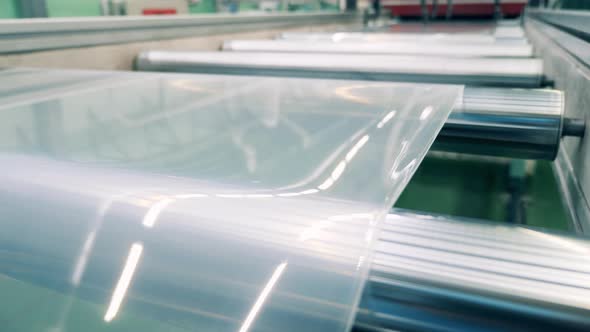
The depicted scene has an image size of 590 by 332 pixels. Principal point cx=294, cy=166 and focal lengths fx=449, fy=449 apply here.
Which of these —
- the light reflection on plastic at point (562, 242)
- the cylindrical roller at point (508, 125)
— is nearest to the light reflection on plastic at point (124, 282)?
the light reflection on plastic at point (562, 242)

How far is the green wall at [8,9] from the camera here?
9.11ft

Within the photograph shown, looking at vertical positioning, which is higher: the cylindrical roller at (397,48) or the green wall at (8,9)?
the green wall at (8,9)

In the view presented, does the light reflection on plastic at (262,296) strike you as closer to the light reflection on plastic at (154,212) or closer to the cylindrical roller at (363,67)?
the light reflection on plastic at (154,212)

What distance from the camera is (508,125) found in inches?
22.4

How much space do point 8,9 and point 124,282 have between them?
126 inches

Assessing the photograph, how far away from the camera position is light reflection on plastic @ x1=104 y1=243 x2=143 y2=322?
268mm

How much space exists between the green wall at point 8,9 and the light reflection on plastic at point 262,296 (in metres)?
3.22

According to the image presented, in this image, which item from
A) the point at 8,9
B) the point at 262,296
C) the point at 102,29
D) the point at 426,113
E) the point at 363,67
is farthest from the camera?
the point at 8,9

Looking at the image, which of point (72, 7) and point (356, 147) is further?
point (72, 7)

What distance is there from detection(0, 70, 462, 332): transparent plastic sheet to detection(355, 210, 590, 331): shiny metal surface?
0.11 ft

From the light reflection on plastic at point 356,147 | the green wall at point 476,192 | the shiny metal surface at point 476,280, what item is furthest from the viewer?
the green wall at point 476,192

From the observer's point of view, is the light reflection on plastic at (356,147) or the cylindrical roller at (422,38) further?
the cylindrical roller at (422,38)

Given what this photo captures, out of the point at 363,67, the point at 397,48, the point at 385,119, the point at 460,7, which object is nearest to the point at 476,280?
the point at 385,119

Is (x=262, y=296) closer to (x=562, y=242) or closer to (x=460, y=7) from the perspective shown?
(x=562, y=242)
